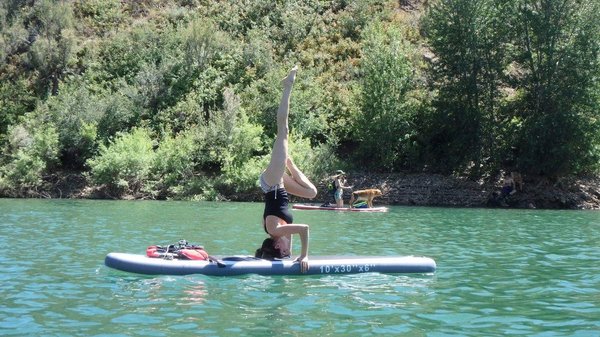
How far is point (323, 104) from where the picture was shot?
45.0 m

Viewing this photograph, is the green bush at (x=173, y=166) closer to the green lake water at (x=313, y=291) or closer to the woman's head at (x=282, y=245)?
the green lake water at (x=313, y=291)

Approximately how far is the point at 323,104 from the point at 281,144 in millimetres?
34020

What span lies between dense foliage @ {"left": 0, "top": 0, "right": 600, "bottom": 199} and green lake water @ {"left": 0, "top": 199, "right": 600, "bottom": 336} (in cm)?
1986

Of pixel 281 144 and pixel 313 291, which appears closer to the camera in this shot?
pixel 313 291

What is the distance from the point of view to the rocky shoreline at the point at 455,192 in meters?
35.6

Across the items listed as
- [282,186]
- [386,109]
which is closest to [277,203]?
[282,186]

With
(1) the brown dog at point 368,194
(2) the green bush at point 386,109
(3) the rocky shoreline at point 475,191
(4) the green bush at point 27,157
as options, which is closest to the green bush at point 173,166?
(4) the green bush at point 27,157

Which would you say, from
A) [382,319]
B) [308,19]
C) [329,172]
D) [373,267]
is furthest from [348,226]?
[308,19]

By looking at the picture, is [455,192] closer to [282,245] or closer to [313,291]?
[282,245]

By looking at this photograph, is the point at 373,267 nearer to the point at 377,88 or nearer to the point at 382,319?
the point at 382,319

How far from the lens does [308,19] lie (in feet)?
184

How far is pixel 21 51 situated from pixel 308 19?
24146 mm

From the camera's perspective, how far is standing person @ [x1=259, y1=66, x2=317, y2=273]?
1133 centimetres

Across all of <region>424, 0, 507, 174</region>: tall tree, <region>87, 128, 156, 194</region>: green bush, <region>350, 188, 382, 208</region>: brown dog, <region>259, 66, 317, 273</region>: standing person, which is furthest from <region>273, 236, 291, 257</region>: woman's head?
<region>87, 128, 156, 194</region>: green bush
